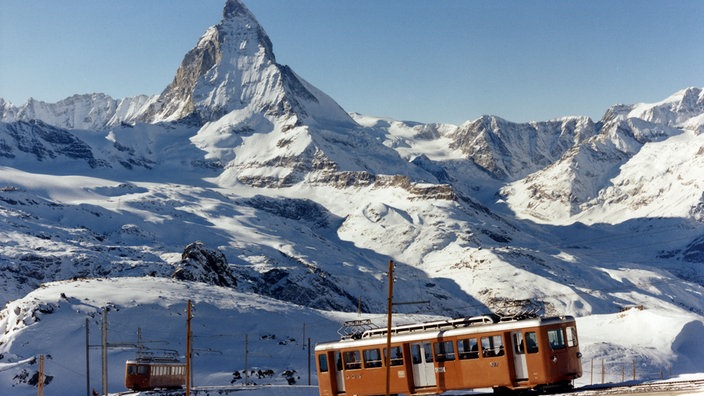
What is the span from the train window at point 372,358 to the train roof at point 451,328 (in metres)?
0.56

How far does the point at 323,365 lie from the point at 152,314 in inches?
2646

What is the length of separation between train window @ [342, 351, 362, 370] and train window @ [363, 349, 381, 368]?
65 cm

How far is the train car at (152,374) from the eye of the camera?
293 feet

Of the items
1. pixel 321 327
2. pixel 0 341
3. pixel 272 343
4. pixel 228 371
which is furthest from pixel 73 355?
pixel 321 327

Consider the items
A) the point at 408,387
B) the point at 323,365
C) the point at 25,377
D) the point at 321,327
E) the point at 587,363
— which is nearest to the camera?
the point at 408,387

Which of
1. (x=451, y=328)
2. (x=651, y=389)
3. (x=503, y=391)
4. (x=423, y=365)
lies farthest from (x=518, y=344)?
(x=651, y=389)

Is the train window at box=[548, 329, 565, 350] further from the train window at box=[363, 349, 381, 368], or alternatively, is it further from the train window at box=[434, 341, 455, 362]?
the train window at box=[363, 349, 381, 368]

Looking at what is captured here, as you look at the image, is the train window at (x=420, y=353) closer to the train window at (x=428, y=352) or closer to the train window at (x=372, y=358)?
the train window at (x=428, y=352)

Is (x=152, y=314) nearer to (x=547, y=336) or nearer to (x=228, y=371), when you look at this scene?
(x=228, y=371)

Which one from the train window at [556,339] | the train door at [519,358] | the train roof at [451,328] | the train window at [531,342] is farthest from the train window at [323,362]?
the train window at [556,339]

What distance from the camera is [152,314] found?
125375mm

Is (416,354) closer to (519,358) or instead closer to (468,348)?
(468,348)

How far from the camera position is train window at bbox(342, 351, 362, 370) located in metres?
61.1

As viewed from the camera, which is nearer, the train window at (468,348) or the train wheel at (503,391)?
the train wheel at (503,391)
